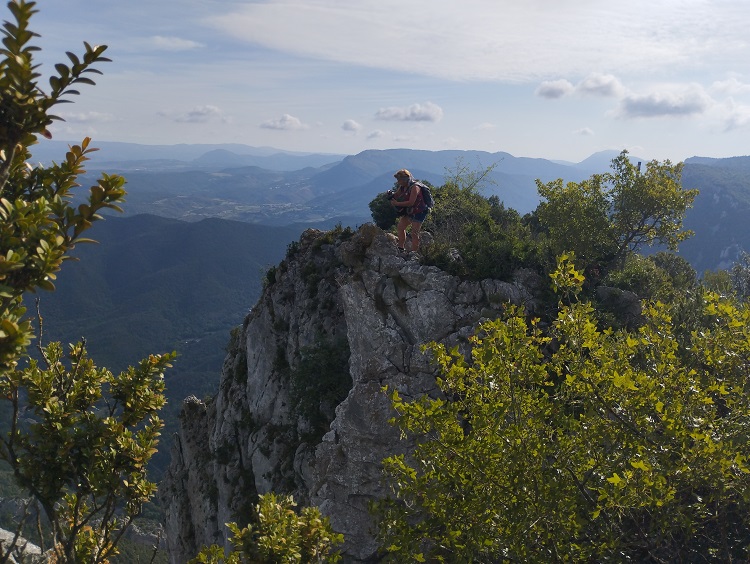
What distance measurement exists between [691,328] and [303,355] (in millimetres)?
17489

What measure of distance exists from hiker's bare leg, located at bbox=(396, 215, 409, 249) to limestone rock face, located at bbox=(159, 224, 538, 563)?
0.37m

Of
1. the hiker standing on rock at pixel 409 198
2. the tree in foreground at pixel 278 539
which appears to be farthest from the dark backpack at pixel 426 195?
the tree in foreground at pixel 278 539

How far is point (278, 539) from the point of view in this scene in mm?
5320

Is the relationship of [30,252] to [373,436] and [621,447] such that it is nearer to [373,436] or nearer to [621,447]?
[621,447]

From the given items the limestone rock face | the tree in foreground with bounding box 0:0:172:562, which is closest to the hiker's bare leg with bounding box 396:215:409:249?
the limestone rock face

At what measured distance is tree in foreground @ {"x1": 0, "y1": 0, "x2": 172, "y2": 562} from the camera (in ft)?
12.5

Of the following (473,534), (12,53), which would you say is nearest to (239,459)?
(473,534)

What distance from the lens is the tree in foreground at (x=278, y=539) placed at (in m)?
5.31

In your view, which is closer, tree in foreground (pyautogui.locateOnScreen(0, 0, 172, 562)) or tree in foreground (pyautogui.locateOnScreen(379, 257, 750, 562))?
tree in foreground (pyautogui.locateOnScreen(0, 0, 172, 562))

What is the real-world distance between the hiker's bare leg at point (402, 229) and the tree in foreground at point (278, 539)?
15805 millimetres

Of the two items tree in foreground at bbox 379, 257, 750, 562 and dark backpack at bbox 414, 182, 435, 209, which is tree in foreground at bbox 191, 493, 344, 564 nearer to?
tree in foreground at bbox 379, 257, 750, 562

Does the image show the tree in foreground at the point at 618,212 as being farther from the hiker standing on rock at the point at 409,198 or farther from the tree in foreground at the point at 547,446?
the tree in foreground at the point at 547,446

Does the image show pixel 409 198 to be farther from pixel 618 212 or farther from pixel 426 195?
pixel 618 212

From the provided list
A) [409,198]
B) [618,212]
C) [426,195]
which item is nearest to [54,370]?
[409,198]
